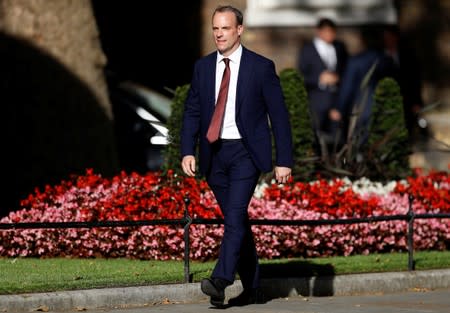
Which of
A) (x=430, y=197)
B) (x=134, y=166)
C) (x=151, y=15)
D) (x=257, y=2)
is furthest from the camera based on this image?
(x=151, y=15)

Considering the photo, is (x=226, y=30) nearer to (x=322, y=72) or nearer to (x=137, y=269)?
(x=137, y=269)

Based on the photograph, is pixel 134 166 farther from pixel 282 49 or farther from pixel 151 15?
pixel 151 15

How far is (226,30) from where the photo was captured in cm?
1125

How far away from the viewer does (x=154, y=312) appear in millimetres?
11211

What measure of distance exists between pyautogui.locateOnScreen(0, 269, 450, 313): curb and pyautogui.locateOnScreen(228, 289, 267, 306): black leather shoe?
369 mm

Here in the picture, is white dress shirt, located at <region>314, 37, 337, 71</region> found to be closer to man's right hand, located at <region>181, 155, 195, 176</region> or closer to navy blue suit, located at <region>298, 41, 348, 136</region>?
navy blue suit, located at <region>298, 41, 348, 136</region>

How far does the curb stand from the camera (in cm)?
1118

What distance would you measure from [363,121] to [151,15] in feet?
22.8

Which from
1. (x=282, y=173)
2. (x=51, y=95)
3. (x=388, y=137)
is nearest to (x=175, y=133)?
(x=51, y=95)

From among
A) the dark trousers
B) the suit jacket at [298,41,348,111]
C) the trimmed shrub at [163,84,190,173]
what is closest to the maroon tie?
the dark trousers

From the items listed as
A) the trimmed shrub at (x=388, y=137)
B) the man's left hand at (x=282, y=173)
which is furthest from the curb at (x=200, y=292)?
the trimmed shrub at (x=388, y=137)

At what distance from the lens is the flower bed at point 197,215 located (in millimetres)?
13812

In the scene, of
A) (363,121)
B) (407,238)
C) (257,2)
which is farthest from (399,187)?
(257,2)

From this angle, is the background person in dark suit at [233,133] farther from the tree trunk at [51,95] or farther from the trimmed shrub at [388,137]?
the tree trunk at [51,95]
